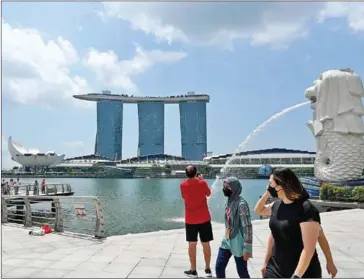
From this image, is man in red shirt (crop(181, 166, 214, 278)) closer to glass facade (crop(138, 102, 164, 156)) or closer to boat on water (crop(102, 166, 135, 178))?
boat on water (crop(102, 166, 135, 178))

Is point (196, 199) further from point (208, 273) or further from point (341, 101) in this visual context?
point (341, 101)

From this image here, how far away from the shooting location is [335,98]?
19906 mm

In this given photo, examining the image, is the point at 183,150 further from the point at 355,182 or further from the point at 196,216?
the point at 196,216

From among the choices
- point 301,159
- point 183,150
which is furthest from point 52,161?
point 301,159

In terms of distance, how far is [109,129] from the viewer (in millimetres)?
119062

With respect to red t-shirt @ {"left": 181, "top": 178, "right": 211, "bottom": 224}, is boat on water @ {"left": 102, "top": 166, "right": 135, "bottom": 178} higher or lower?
lower

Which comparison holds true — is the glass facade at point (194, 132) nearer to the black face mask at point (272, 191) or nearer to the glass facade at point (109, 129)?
the glass facade at point (109, 129)

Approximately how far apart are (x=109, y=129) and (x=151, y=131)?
42.3ft

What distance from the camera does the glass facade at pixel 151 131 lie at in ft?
401

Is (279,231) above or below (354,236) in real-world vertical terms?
above

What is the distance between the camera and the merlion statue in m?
19.4

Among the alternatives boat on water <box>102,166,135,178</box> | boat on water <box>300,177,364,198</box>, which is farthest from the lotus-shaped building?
boat on water <box>300,177,364,198</box>

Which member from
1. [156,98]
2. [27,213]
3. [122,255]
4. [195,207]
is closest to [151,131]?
[156,98]

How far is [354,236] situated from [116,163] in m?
106
